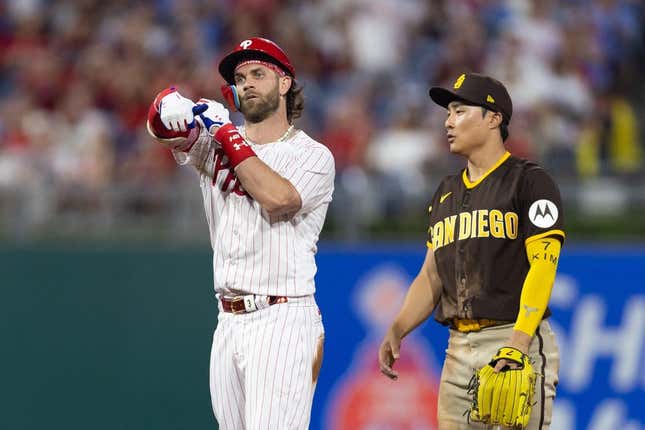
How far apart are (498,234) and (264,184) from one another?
0.99 m

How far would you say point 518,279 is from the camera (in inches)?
194

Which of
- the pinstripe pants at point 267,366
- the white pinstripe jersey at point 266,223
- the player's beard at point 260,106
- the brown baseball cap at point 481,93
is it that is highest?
the brown baseball cap at point 481,93

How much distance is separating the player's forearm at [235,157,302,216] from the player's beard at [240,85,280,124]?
0.38 metres

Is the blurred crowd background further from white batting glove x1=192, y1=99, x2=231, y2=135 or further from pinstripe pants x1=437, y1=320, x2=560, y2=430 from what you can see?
white batting glove x1=192, y1=99, x2=231, y2=135

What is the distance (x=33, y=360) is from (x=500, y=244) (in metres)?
5.04

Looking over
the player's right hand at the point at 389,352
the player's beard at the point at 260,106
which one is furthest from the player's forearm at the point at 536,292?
the player's beard at the point at 260,106

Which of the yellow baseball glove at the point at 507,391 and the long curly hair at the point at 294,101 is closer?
the yellow baseball glove at the point at 507,391

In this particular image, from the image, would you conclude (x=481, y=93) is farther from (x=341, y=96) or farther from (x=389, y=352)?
(x=341, y=96)

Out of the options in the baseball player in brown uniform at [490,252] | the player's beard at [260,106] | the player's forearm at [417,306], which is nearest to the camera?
the baseball player in brown uniform at [490,252]

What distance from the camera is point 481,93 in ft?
16.6

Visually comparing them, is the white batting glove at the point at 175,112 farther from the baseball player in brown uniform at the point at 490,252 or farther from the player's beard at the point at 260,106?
the baseball player in brown uniform at the point at 490,252

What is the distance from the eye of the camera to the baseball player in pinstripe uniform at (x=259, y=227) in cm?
488

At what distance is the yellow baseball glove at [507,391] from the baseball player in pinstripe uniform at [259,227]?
76cm

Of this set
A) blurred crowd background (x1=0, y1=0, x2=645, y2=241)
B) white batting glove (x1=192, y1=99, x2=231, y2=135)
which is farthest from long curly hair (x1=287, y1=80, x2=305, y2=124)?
blurred crowd background (x1=0, y1=0, x2=645, y2=241)
